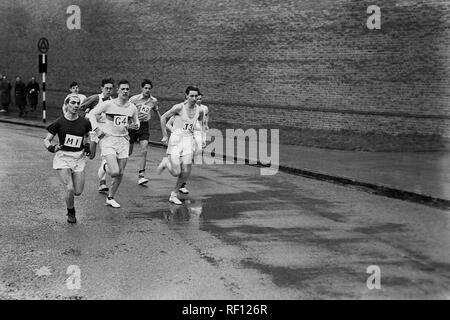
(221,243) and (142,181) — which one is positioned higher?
(142,181)

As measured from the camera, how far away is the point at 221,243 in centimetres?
734

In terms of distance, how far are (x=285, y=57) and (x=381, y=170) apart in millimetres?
9109

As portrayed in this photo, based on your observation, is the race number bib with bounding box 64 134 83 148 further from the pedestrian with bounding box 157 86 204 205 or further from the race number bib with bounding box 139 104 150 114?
the race number bib with bounding box 139 104 150 114

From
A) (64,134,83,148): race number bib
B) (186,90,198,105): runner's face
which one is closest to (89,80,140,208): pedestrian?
(186,90,198,105): runner's face

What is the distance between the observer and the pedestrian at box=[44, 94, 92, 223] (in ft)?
27.7

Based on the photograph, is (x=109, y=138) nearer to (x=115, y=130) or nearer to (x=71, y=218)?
(x=115, y=130)

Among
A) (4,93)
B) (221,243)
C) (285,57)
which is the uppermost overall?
(285,57)

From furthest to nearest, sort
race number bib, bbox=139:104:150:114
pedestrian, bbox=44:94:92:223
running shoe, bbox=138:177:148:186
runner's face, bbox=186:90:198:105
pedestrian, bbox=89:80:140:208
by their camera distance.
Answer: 1. race number bib, bbox=139:104:150:114
2. running shoe, bbox=138:177:148:186
3. runner's face, bbox=186:90:198:105
4. pedestrian, bbox=89:80:140:208
5. pedestrian, bbox=44:94:92:223

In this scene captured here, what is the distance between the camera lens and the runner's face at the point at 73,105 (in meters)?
8.30

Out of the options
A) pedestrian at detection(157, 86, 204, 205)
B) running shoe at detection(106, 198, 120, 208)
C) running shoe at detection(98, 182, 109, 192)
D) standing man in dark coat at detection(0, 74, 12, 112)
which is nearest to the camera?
running shoe at detection(106, 198, 120, 208)

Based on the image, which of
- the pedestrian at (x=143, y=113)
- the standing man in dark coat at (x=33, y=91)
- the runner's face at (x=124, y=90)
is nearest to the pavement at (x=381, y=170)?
the pedestrian at (x=143, y=113)

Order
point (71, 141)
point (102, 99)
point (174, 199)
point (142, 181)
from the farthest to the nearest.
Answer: point (142, 181) → point (102, 99) → point (174, 199) → point (71, 141)

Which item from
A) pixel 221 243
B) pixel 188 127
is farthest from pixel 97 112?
pixel 221 243
